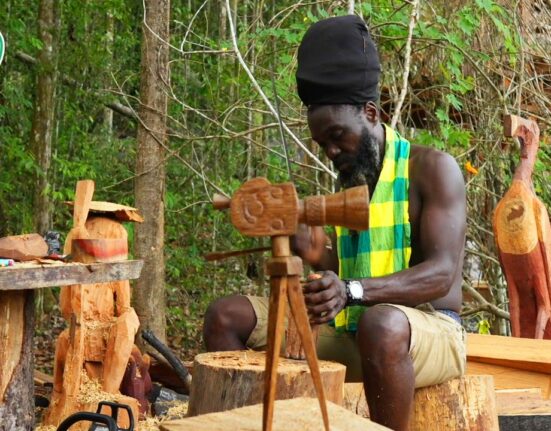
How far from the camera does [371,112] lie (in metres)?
3.73

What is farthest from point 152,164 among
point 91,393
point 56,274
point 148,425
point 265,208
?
point 265,208

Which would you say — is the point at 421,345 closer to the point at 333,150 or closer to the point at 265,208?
the point at 333,150

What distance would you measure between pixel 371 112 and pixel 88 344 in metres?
2.68

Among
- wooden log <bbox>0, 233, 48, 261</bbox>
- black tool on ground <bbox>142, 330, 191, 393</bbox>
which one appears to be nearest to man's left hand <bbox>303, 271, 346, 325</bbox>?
wooden log <bbox>0, 233, 48, 261</bbox>

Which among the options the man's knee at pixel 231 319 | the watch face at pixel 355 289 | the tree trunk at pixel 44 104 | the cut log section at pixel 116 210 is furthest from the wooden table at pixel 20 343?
the tree trunk at pixel 44 104

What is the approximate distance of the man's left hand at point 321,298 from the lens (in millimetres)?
3080

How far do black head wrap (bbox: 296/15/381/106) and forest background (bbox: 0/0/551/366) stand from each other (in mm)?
1441

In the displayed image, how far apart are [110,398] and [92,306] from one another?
0.58 m

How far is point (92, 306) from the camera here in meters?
5.77

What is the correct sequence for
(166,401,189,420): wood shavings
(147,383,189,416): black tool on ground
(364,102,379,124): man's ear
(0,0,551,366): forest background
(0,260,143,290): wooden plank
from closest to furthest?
(364,102,379,124): man's ear
(0,260,143,290): wooden plank
(166,401,189,420): wood shavings
(147,383,189,416): black tool on ground
(0,0,551,366): forest background

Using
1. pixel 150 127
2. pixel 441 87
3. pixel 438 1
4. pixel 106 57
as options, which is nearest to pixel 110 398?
pixel 150 127

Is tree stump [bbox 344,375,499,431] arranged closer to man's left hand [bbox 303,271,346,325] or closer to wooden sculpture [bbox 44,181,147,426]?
man's left hand [bbox 303,271,346,325]

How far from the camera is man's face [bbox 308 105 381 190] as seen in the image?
3594mm

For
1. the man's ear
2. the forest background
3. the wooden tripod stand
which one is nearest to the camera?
the wooden tripod stand
